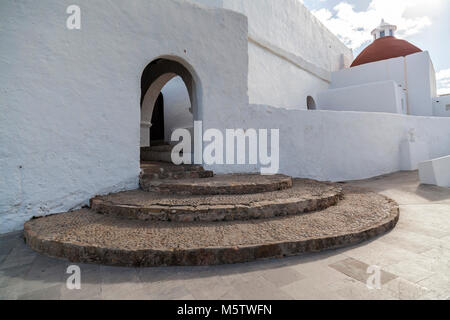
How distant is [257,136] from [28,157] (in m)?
4.07

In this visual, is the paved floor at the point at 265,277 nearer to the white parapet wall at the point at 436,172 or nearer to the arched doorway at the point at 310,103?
the white parapet wall at the point at 436,172

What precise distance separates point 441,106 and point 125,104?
52.2 ft

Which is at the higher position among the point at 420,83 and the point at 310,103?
the point at 420,83

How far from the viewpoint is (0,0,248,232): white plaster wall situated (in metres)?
3.04

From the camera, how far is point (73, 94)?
11.2ft

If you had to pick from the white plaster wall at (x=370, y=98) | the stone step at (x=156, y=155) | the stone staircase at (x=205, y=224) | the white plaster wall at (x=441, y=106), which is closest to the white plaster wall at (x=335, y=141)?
the stone step at (x=156, y=155)

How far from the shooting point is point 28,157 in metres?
3.12

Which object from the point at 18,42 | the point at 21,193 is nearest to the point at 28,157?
the point at 21,193

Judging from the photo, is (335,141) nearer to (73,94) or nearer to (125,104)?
(125,104)

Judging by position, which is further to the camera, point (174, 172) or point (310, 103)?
point (310, 103)

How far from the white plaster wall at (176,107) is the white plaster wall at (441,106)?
12921 mm

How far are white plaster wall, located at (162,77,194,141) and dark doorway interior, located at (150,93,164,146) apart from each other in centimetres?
17

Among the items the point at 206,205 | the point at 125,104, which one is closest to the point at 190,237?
the point at 206,205
